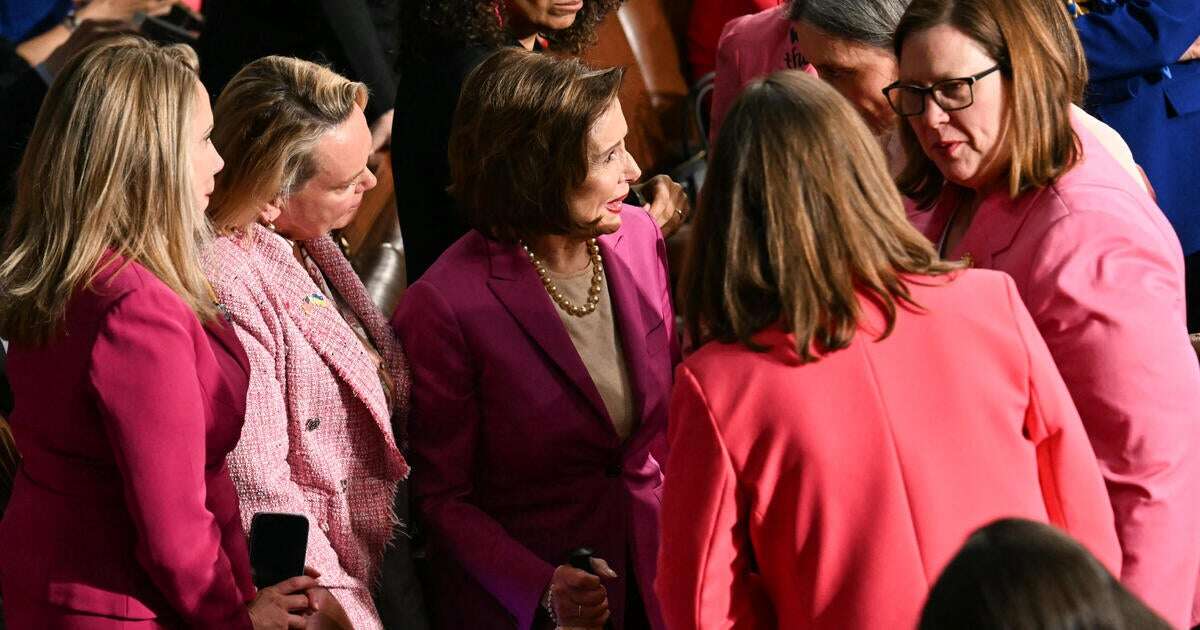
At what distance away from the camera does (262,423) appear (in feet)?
7.73

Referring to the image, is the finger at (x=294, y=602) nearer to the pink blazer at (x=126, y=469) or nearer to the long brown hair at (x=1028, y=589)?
the pink blazer at (x=126, y=469)

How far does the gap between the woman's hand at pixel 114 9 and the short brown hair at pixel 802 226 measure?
263 cm

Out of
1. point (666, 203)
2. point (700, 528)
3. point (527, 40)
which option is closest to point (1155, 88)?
point (666, 203)

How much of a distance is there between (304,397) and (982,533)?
56.7 inches

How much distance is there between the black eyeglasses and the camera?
84.4 inches

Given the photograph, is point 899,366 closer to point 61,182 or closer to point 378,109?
point 61,182

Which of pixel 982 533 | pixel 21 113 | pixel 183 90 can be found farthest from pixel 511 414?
pixel 21 113

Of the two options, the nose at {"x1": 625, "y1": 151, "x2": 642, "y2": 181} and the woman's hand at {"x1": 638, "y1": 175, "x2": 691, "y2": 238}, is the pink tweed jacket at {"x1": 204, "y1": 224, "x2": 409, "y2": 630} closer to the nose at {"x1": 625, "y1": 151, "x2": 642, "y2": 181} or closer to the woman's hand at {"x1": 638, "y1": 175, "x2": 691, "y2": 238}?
the nose at {"x1": 625, "y1": 151, "x2": 642, "y2": 181}

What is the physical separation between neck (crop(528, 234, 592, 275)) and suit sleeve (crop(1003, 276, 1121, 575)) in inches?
38.5

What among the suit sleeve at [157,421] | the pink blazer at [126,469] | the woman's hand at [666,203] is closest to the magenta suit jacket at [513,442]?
the pink blazer at [126,469]

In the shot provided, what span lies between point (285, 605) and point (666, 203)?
1.37 m

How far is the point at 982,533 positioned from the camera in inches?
47.2

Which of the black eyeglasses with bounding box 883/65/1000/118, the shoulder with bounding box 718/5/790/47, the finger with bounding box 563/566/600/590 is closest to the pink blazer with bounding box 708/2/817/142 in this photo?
the shoulder with bounding box 718/5/790/47

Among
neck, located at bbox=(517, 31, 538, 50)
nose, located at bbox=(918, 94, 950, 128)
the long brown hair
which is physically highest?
the long brown hair
